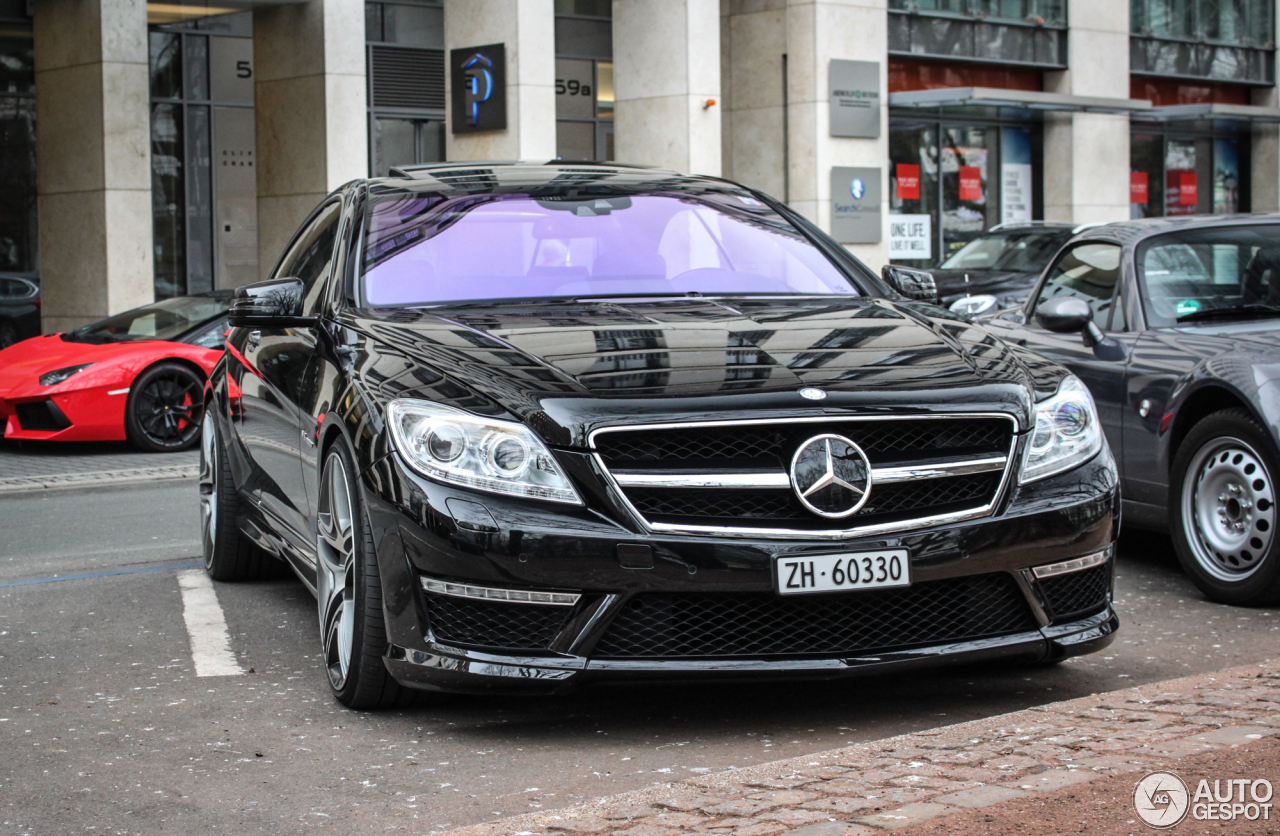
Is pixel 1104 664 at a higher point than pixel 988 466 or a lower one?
lower

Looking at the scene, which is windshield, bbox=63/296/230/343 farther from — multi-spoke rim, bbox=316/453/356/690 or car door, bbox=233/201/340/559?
multi-spoke rim, bbox=316/453/356/690

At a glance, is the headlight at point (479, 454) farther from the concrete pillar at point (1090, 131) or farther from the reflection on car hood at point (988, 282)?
the concrete pillar at point (1090, 131)

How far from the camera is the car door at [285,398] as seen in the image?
549 centimetres

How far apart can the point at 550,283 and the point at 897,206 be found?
21965mm

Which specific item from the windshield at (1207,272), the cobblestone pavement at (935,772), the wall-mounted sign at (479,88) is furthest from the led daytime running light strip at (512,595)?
the wall-mounted sign at (479,88)

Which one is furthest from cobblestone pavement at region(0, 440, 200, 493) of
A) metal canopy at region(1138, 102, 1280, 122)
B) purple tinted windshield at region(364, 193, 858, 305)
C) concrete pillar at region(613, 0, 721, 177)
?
metal canopy at region(1138, 102, 1280, 122)

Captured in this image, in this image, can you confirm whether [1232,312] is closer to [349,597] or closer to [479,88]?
[349,597]

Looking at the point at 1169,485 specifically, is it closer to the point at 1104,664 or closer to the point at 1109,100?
the point at 1104,664

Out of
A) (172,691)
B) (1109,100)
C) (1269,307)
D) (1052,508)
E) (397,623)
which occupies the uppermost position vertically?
(1109,100)

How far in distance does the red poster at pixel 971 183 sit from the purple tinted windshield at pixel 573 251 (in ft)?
75.2

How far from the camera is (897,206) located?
2677 centimetres

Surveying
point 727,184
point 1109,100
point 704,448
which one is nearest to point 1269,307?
point 727,184

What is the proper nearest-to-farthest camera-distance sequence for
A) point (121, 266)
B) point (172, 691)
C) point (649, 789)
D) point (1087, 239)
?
point (649, 789) → point (172, 691) → point (1087, 239) → point (121, 266)

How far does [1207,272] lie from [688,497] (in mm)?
4213
